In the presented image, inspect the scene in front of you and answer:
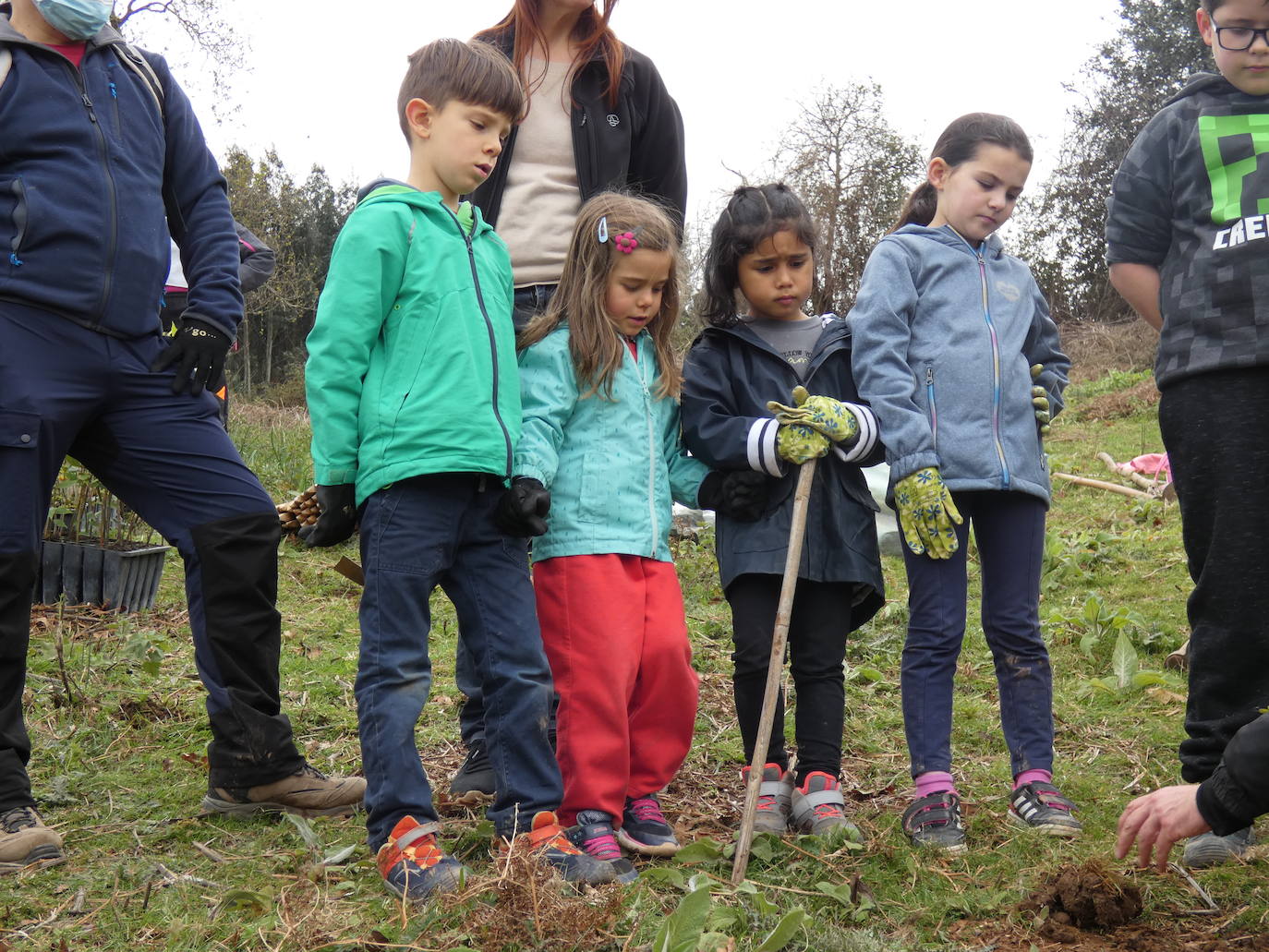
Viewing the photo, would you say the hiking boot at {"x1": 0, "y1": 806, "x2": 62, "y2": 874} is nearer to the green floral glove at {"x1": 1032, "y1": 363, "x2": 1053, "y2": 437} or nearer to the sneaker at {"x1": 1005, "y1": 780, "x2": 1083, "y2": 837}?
the sneaker at {"x1": 1005, "y1": 780, "x2": 1083, "y2": 837}

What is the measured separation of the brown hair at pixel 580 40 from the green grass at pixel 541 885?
1.99m

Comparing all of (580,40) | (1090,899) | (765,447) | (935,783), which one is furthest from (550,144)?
(1090,899)

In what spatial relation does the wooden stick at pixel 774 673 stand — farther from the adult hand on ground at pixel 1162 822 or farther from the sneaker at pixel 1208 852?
the sneaker at pixel 1208 852

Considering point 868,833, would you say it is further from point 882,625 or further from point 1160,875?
point 882,625

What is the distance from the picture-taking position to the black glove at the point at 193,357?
298 centimetres

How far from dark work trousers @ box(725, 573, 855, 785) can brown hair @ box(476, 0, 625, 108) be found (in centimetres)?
141

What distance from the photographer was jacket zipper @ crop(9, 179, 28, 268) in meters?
2.79

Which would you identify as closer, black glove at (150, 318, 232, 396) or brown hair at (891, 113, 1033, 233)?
black glove at (150, 318, 232, 396)

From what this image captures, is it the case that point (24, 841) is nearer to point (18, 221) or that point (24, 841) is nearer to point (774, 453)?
point (18, 221)

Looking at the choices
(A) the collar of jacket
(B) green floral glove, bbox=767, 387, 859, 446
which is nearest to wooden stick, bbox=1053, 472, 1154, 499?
(B) green floral glove, bbox=767, 387, 859, 446

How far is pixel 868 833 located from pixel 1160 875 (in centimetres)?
68

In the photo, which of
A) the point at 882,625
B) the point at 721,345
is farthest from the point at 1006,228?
the point at 721,345

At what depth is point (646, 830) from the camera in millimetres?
2877

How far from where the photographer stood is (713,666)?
4.82m
